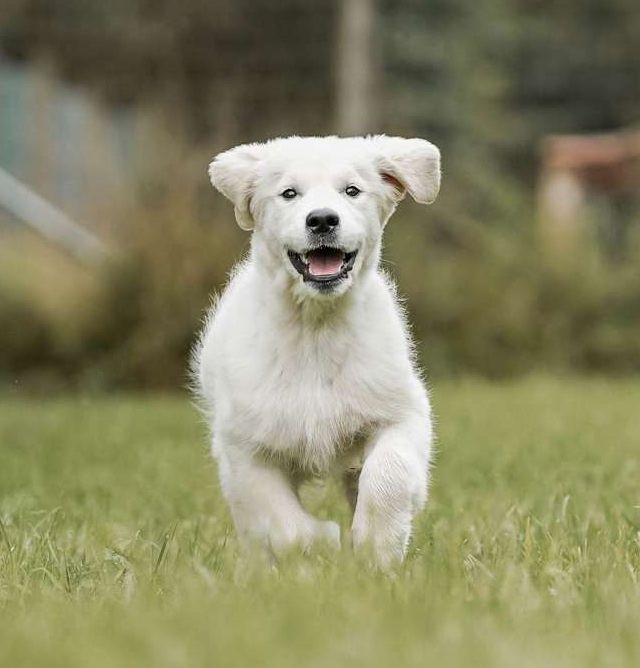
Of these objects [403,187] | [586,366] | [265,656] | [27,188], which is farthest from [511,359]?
[265,656]

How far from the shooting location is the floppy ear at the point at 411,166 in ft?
13.8

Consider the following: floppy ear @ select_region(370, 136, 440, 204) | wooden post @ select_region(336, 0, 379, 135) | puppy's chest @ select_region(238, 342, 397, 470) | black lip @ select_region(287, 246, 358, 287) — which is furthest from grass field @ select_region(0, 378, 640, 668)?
wooden post @ select_region(336, 0, 379, 135)

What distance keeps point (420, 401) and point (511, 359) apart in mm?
8761

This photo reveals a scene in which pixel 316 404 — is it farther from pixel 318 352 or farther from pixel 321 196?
pixel 321 196

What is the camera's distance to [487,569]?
3322mm

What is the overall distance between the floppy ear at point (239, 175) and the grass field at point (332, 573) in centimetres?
95

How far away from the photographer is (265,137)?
15.6 meters

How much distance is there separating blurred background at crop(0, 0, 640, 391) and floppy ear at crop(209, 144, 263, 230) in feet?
14.5

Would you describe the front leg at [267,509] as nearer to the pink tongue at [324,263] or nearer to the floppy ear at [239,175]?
the pink tongue at [324,263]

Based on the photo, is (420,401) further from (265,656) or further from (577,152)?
(577,152)

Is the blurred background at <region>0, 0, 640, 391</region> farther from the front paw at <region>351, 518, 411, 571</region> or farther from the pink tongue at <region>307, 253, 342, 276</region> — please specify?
the front paw at <region>351, 518, 411, 571</region>

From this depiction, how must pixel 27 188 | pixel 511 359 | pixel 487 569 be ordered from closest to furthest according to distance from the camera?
pixel 487 569, pixel 511 359, pixel 27 188

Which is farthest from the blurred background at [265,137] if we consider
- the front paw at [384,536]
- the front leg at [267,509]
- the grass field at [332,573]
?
the front paw at [384,536]

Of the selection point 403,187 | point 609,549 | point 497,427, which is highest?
point 403,187
